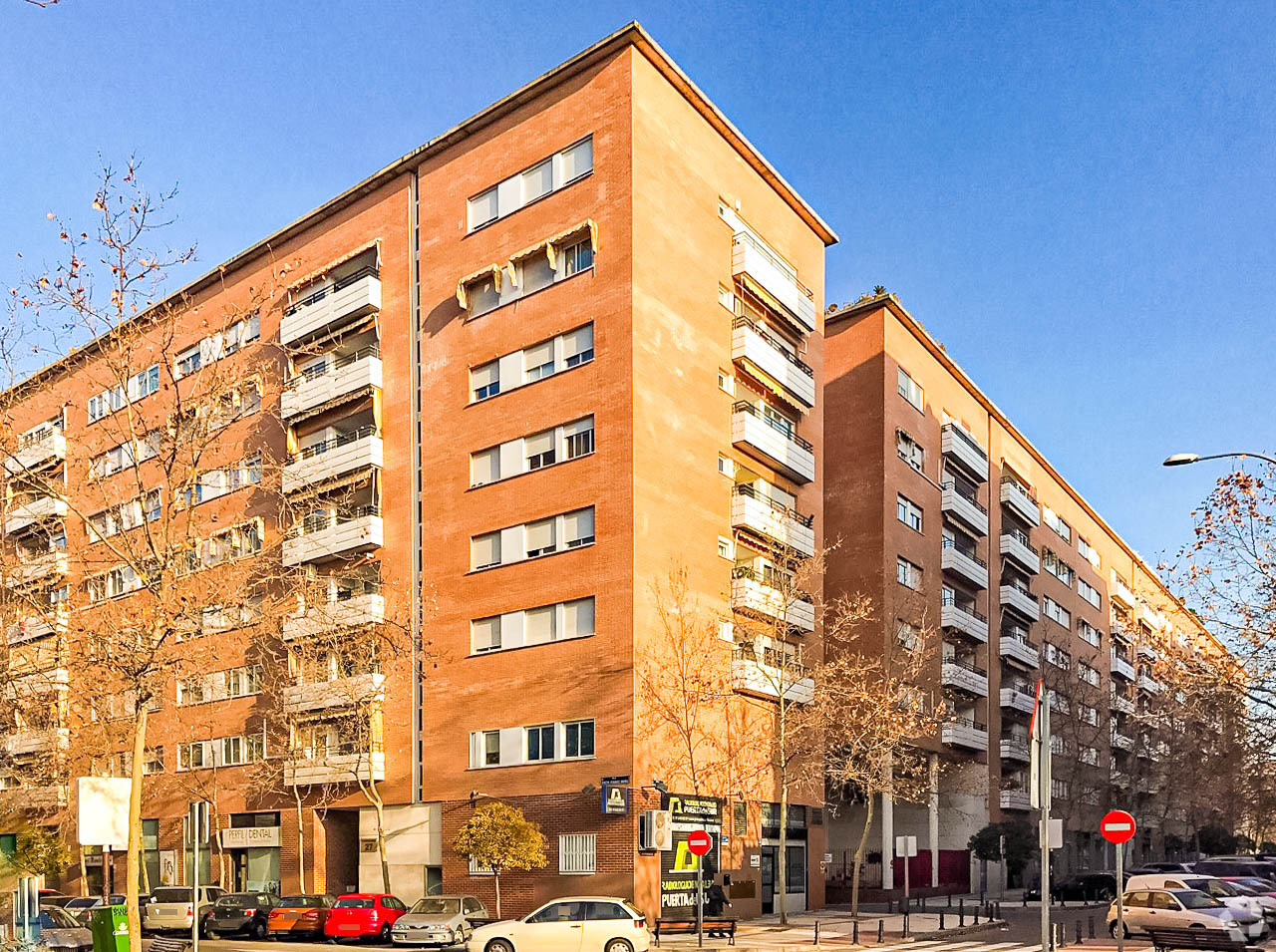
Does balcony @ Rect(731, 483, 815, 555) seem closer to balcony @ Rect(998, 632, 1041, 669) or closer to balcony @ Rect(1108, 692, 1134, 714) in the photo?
balcony @ Rect(998, 632, 1041, 669)

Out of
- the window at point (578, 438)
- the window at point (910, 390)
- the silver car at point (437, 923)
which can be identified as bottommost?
the silver car at point (437, 923)

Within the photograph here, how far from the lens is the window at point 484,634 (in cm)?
4353

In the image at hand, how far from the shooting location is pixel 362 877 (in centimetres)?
4669

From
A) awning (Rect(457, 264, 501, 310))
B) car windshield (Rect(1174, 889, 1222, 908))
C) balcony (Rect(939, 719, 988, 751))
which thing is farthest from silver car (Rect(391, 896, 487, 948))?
balcony (Rect(939, 719, 988, 751))

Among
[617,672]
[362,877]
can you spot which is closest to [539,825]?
[617,672]

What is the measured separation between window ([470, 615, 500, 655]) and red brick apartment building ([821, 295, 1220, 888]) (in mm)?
17618

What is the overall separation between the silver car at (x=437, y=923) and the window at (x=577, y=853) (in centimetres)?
435

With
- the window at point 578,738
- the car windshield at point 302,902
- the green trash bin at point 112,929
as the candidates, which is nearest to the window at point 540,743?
the window at point 578,738

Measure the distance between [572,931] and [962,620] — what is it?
127 ft

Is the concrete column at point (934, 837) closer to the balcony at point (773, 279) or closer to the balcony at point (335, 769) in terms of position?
the balcony at point (773, 279)

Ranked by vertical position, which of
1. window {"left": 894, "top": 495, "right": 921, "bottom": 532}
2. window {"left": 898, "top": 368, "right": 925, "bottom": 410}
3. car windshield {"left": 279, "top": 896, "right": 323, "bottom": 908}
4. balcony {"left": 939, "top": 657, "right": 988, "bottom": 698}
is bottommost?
car windshield {"left": 279, "top": 896, "right": 323, "bottom": 908}

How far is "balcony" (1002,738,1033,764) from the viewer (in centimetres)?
6950

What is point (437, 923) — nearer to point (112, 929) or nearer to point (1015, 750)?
point (112, 929)

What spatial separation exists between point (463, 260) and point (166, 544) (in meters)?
28.9
